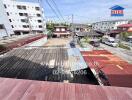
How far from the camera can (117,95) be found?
5.28ft

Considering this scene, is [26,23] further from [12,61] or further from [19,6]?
[12,61]

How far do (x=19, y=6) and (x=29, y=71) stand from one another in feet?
127

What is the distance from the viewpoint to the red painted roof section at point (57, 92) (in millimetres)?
1602

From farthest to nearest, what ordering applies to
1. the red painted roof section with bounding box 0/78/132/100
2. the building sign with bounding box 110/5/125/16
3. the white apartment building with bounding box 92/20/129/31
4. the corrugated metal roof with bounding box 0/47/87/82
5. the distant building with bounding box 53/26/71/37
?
the white apartment building with bounding box 92/20/129/31
the distant building with bounding box 53/26/71/37
the building sign with bounding box 110/5/125/16
the corrugated metal roof with bounding box 0/47/87/82
the red painted roof section with bounding box 0/78/132/100

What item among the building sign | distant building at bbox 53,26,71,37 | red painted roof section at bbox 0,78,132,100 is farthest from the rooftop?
distant building at bbox 53,26,71,37

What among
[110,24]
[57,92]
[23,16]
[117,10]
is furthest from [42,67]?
[110,24]

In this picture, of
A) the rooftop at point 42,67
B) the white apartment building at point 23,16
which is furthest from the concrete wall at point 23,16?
the rooftop at point 42,67

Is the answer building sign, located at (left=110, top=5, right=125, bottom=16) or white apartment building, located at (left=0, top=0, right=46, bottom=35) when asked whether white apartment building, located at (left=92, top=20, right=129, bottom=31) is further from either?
white apartment building, located at (left=0, top=0, right=46, bottom=35)

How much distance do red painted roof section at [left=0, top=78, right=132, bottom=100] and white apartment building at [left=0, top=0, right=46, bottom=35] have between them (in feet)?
117

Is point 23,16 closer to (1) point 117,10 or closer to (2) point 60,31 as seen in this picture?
(2) point 60,31

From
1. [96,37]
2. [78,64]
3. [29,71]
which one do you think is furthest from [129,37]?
[29,71]

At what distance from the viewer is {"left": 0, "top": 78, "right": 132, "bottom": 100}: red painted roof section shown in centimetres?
160

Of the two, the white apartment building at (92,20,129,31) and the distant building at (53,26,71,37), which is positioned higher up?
the white apartment building at (92,20,129,31)

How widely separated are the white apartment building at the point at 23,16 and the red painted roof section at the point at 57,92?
117ft
